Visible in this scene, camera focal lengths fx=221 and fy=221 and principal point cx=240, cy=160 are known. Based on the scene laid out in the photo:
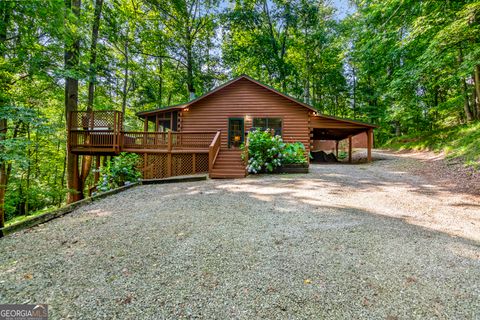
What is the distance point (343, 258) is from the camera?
8.35 feet

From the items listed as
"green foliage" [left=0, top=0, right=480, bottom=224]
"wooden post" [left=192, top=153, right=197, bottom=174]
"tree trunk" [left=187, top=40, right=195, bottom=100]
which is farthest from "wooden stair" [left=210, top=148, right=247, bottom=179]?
"tree trunk" [left=187, top=40, right=195, bottom=100]

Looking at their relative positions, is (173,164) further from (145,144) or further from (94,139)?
(94,139)

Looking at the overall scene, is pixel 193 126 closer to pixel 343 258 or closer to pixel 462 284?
pixel 343 258

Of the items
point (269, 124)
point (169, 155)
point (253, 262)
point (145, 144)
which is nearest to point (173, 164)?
point (169, 155)

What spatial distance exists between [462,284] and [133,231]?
13.1 ft

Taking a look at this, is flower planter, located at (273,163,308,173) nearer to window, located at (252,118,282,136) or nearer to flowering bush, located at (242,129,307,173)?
flowering bush, located at (242,129,307,173)

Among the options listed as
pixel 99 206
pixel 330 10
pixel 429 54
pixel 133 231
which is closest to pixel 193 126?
pixel 99 206

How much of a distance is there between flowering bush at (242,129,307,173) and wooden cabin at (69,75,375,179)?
21.5 inches

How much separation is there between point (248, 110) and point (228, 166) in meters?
4.39

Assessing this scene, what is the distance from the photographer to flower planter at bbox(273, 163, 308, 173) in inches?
345

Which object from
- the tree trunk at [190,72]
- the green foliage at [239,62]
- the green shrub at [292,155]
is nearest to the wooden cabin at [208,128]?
the green foliage at [239,62]

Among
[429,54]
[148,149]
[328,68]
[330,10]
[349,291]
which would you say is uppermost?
[330,10]

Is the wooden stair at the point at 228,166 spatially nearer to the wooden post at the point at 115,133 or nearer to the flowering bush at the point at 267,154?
the flowering bush at the point at 267,154

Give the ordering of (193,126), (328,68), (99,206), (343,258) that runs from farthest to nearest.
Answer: (328,68), (193,126), (99,206), (343,258)
